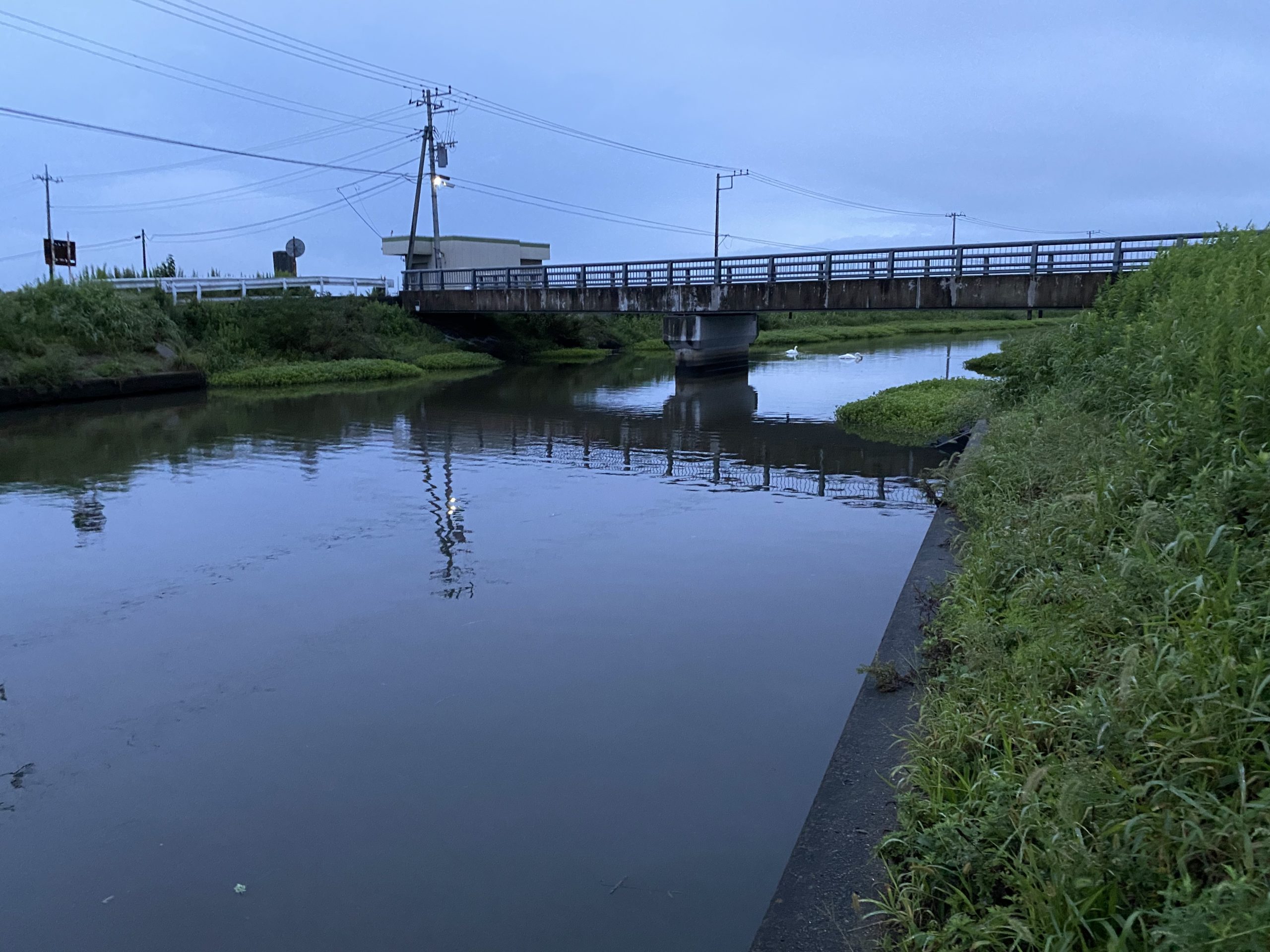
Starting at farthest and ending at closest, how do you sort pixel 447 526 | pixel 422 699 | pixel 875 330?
pixel 875 330 < pixel 447 526 < pixel 422 699

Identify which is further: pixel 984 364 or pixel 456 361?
pixel 456 361

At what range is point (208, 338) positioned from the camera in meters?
32.7

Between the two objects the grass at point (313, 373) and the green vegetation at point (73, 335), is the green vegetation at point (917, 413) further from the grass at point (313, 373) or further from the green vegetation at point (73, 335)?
the green vegetation at point (73, 335)

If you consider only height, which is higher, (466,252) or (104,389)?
(466,252)

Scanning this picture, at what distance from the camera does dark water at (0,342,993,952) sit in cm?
422

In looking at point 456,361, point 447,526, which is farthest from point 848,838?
point 456,361

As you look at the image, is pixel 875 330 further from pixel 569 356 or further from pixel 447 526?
pixel 447 526

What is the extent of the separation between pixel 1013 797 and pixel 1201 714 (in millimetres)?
673

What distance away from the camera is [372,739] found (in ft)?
18.6

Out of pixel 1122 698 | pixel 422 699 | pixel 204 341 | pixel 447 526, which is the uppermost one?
pixel 204 341

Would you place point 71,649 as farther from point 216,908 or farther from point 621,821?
point 621,821

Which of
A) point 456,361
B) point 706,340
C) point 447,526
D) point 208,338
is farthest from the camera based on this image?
point 456,361

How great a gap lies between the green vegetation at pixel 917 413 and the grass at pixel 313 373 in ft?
58.8

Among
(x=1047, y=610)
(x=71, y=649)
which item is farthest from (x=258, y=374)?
(x=1047, y=610)
